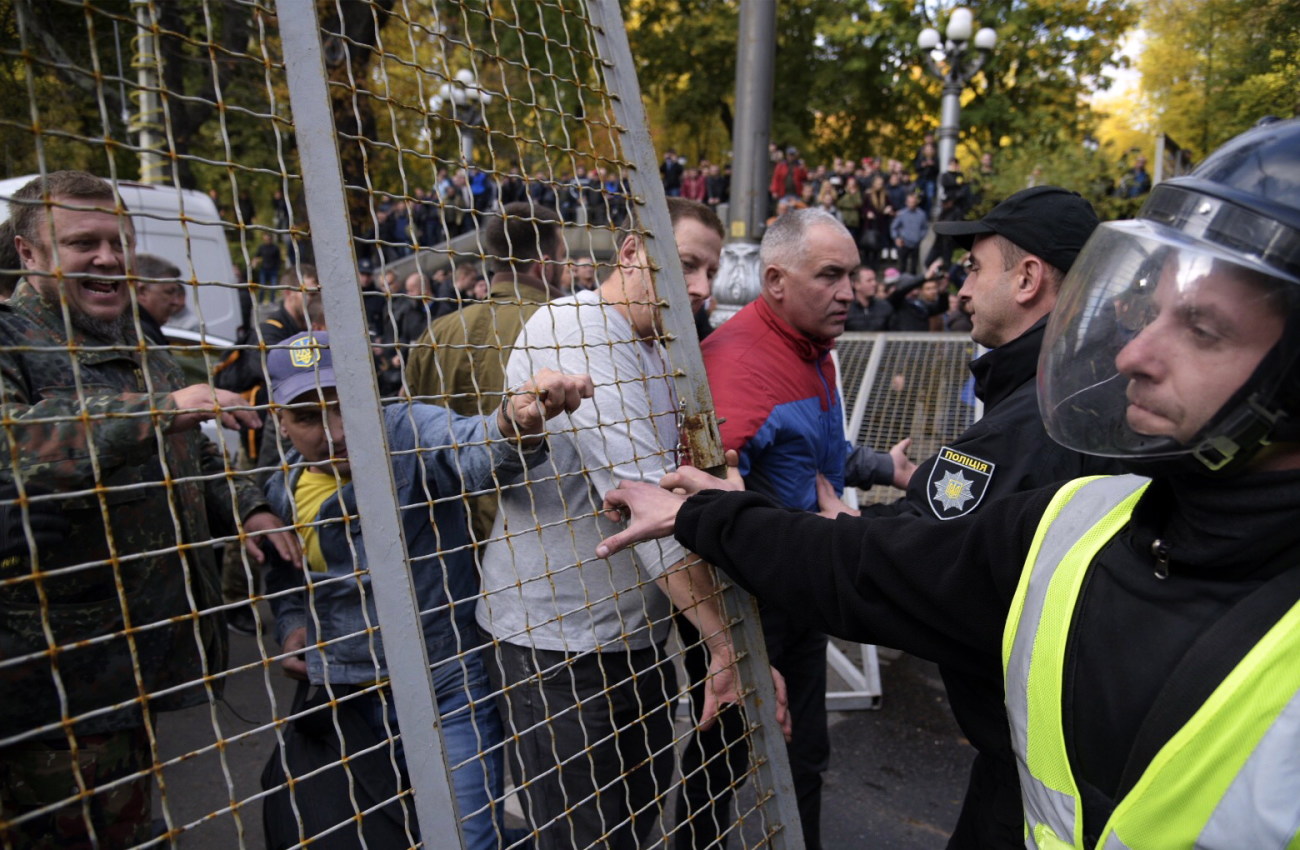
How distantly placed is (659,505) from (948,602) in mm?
569

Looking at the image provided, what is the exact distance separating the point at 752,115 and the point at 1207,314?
547 cm

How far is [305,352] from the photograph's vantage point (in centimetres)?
183

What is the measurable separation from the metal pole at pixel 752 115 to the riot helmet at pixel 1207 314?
5098mm

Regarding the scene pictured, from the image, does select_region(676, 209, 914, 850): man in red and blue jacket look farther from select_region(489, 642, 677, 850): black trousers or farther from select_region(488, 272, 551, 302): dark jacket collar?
select_region(488, 272, 551, 302): dark jacket collar

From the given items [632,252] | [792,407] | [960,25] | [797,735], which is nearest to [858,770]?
[797,735]

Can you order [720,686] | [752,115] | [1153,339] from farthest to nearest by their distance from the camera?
[752,115], [720,686], [1153,339]

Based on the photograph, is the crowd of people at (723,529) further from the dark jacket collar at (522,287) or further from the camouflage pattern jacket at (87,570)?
the dark jacket collar at (522,287)

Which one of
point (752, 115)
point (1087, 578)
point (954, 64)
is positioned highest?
point (954, 64)

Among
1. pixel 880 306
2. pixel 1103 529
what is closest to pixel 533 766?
pixel 1103 529

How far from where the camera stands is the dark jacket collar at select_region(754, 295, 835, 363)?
2715 mm

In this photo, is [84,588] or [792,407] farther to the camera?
[792,407]

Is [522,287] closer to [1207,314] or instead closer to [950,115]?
[1207,314]

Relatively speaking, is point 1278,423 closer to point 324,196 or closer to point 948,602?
point 948,602

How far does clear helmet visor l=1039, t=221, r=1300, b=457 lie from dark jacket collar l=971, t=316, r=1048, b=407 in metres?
0.84
